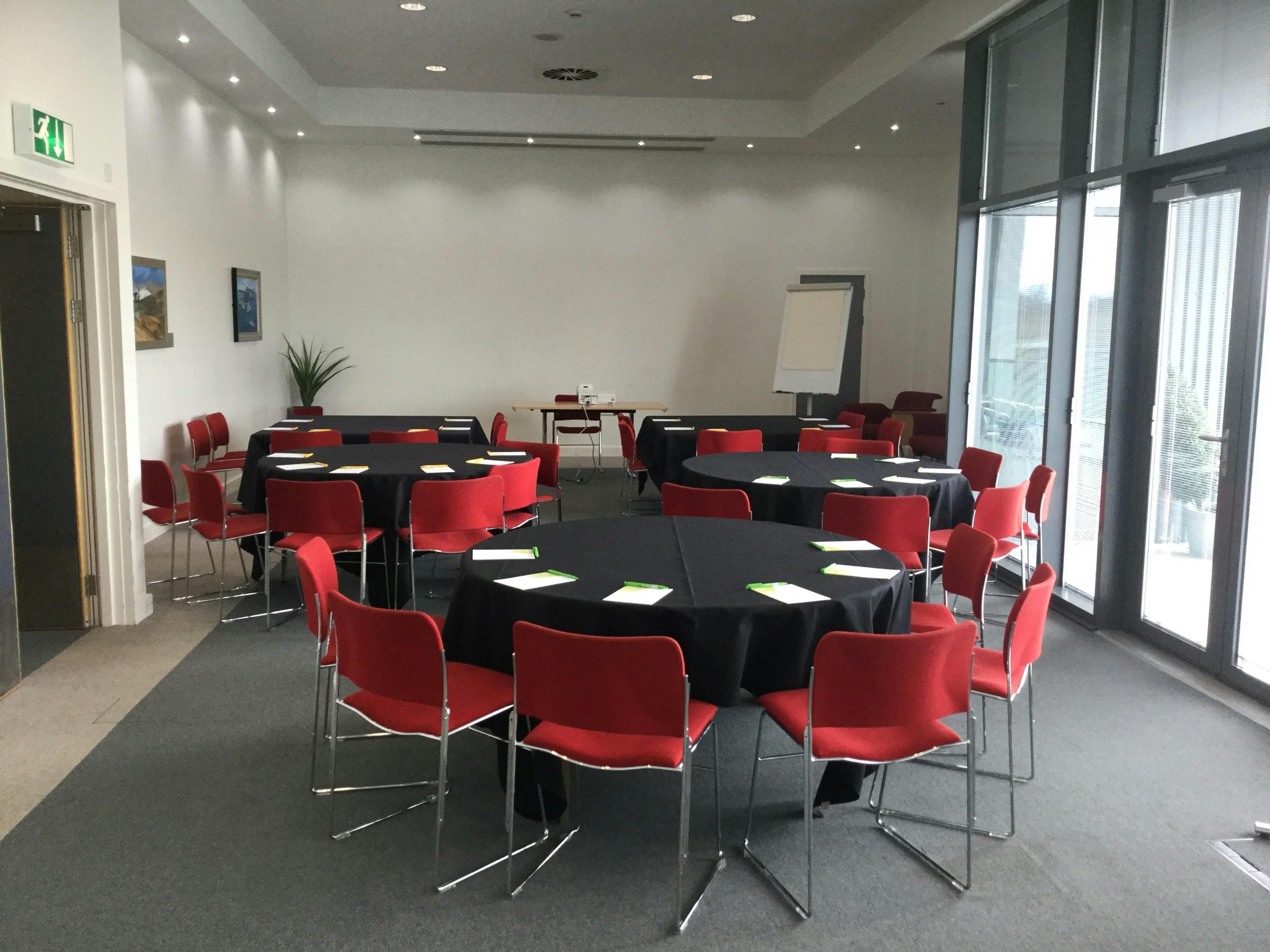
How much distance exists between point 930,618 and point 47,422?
431 centimetres

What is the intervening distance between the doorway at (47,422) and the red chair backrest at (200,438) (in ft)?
8.89

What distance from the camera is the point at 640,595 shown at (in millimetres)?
2977

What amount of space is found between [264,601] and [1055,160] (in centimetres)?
527

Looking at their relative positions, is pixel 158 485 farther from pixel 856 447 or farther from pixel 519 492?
pixel 856 447

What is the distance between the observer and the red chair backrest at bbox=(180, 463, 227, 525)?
5.39m

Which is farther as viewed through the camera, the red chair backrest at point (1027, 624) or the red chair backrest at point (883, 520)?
the red chair backrest at point (883, 520)

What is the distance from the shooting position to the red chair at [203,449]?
7.76m

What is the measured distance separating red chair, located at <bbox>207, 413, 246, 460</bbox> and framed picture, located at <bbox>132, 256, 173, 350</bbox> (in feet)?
2.66

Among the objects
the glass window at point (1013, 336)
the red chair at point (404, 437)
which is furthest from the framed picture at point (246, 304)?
the glass window at point (1013, 336)

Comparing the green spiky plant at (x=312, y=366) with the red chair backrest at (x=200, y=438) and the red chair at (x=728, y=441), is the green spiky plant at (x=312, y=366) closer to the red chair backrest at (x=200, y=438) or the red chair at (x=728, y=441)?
the red chair backrest at (x=200, y=438)

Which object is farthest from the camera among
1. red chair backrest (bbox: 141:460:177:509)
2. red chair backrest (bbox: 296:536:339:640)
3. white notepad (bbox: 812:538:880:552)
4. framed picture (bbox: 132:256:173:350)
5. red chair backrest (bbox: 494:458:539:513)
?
framed picture (bbox: 132:256:173:350)

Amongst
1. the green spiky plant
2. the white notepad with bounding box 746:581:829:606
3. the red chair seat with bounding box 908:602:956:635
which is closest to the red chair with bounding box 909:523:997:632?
the red chair seat with bounding box 908:602:956:635

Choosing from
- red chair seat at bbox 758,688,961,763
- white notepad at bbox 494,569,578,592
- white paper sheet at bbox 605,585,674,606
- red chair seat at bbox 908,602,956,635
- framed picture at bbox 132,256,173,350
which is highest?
framed picture at bbox 132,256,173,350

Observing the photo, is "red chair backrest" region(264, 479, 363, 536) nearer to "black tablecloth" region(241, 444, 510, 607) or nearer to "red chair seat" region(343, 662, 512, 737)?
"black tablecloth" region(241, 444, 510, 607)
